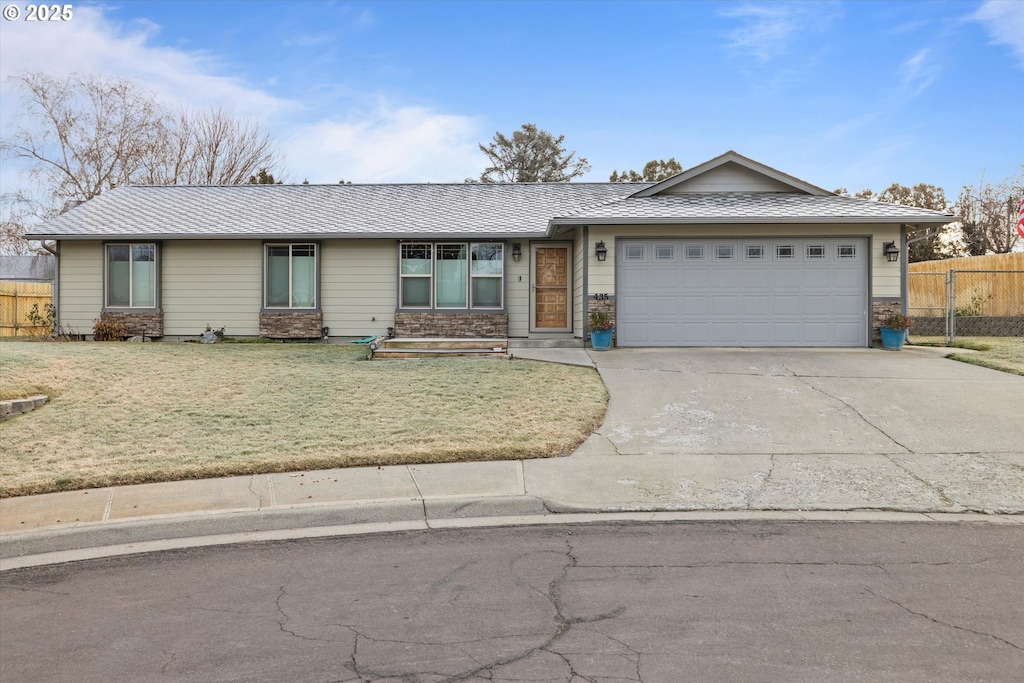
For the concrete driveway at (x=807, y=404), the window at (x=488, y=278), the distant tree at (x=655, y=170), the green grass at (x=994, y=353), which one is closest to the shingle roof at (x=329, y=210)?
the window at (x=488, y=278)

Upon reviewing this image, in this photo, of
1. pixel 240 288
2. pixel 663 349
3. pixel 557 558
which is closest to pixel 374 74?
pixel 240 288

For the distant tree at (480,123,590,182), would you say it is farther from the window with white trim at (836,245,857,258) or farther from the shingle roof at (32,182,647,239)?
the window with white trim at (836,245,857,258)

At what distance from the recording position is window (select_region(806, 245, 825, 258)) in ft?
51.3

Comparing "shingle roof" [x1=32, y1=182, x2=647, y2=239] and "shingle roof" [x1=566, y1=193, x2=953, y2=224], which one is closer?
"shingle roof" [x1=566, y1=193, x2=953, y2=224]

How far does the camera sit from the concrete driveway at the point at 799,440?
6375 mm

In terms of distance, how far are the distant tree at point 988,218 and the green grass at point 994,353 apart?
1882cm

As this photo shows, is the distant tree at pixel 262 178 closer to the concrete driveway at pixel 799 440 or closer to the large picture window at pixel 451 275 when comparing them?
the large picture window at pixel 451 275

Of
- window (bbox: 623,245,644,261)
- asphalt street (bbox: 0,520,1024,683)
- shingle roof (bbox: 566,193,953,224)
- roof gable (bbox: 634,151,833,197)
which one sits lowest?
asphalt street (bbox: 0,520,1024,683)

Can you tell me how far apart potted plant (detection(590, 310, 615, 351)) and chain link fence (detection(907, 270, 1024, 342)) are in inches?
340

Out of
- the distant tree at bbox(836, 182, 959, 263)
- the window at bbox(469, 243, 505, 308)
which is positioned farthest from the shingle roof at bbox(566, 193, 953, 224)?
the distant tree at bbox(836, 182, 959, 263)

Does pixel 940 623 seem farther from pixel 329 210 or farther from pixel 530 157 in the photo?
pixel 530 157

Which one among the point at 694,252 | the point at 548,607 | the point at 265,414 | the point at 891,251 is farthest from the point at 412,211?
the point at 548,607

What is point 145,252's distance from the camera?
18.2 m

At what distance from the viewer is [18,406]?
9.18m
